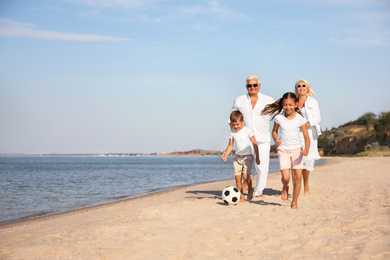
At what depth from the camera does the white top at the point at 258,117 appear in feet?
26.0

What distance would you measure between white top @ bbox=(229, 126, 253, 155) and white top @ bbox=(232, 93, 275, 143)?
159mm

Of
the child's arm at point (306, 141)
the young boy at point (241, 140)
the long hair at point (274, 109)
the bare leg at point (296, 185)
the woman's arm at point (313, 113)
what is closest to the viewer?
the child's arm at point (306, 141)

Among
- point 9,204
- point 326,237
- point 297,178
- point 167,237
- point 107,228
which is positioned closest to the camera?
point 326,237

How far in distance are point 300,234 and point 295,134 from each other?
2.51m

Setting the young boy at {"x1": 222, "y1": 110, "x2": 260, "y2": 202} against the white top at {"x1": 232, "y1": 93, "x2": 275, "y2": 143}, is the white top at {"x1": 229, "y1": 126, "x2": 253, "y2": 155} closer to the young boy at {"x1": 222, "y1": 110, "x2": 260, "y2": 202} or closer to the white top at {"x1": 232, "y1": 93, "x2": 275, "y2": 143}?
the young boy at {"x1": 222, "y1": 110, "x2": 260, "y2": 202}

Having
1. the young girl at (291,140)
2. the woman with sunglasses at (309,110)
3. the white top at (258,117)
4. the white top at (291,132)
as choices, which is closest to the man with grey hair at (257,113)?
the white top at (258,117)

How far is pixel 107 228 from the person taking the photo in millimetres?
5832

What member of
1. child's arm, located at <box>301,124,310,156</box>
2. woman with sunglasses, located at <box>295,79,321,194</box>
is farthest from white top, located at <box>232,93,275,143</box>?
child's arm, located at <box>301,124,310,156</box>

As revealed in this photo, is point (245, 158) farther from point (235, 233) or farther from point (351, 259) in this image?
point (351, 259)

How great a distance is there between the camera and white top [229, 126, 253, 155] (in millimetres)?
7883

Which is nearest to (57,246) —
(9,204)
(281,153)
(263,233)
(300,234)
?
(263,233)

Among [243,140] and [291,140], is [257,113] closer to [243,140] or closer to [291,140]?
[243,140]

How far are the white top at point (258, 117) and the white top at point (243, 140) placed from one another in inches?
6.2

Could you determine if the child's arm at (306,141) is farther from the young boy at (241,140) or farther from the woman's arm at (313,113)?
the woman's arm at (313,113)
